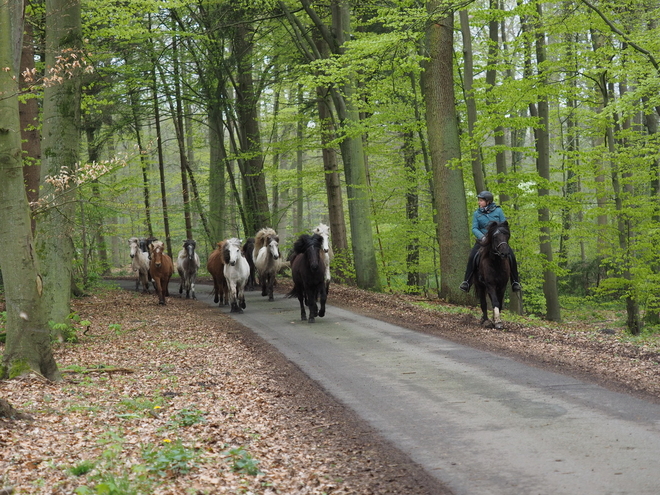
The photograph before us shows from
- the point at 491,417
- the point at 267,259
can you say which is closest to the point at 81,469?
the point at 491,417

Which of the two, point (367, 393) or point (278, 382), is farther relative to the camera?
point (278, 382)

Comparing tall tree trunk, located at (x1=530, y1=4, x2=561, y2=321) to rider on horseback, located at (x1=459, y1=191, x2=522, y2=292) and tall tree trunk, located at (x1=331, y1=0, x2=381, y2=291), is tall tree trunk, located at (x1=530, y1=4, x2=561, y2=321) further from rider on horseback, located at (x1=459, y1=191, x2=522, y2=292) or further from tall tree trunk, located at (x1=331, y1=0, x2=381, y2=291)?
rider on horseback, located at (x1=459, y1=191, x2=522, y2=292)

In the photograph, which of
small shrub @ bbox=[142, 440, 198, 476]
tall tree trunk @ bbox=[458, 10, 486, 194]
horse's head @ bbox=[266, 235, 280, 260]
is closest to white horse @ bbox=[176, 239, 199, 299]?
horse's head @ bbox=[266, 235, 280, 260]

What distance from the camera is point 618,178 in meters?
19.0

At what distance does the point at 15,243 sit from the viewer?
26.1ft

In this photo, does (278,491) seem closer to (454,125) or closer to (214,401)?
(214,401)

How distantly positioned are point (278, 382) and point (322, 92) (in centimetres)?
1459

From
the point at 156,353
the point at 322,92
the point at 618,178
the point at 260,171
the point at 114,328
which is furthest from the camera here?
the point at 260,171

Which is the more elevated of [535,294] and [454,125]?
[454,125]

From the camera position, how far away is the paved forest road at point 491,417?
5098 millimetres

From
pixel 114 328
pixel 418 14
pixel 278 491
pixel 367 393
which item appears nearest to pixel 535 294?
pixel 418 14

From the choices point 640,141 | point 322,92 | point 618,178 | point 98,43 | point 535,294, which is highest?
point 98,43

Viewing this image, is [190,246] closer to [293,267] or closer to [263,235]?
[263,235]

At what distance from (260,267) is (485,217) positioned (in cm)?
903
